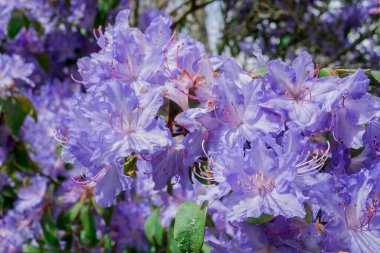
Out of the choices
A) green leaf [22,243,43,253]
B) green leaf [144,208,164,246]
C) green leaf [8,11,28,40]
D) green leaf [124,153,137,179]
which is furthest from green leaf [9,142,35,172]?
green leaf [124,153,137,179]

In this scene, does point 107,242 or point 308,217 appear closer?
point 308,217

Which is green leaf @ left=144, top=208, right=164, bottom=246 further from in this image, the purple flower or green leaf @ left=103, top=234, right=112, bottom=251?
the purple flower

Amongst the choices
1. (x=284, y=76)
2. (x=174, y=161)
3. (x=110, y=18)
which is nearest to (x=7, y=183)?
(x=110, y=18)

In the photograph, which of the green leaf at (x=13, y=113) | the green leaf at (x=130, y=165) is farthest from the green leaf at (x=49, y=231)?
the green leaf at (x=130, y=165)

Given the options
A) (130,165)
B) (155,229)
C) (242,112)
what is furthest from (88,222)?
(242,112)

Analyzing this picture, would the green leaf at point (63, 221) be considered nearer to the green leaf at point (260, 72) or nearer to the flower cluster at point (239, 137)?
the flower cluster at point (239, 137)

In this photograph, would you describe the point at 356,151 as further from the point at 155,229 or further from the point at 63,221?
the point at 63,221
